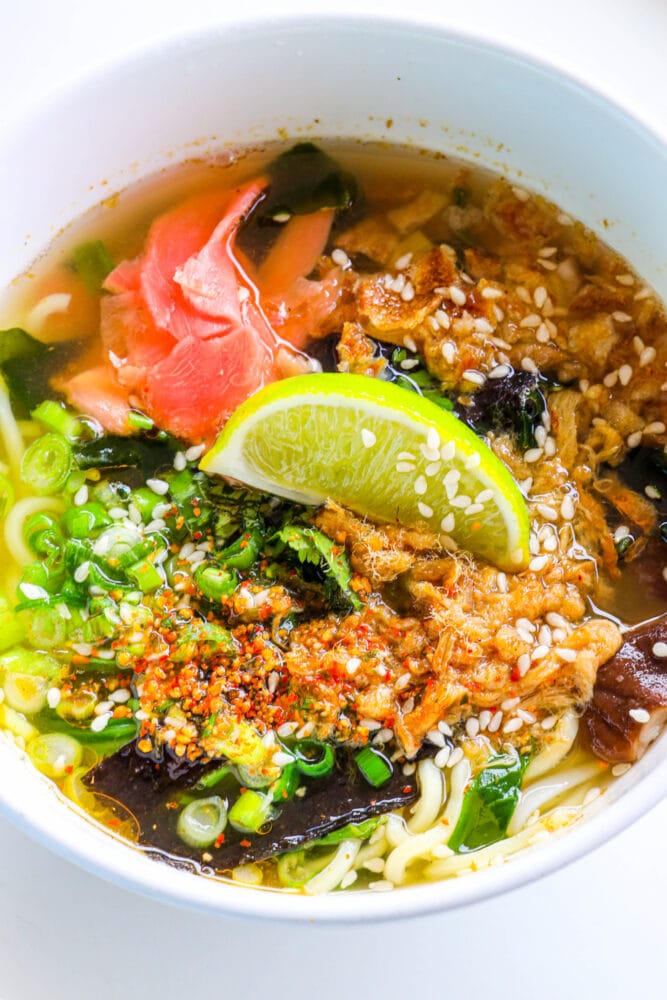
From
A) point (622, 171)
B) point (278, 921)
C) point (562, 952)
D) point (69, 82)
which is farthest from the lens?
point (562, 952)

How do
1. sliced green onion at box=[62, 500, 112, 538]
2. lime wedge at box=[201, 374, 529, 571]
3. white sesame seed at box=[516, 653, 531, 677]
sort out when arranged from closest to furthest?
lime wedge at box=[201, 374, 529, 571], white sesame seed at box=[516, 653, 531, 677], sliced green onion at box=[62, 500, 112, 538]

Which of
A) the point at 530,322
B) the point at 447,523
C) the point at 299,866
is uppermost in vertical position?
the point at 530,322

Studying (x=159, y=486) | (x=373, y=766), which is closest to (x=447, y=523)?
(x=373, y=766)

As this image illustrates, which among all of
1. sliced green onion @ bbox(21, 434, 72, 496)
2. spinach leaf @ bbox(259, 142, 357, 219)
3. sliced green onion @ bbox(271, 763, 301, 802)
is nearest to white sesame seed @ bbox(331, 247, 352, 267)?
spinach leaf @ bbox(259, 142, 357, 219)

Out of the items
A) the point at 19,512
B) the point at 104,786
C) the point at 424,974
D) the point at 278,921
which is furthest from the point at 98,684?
the point at 424,974

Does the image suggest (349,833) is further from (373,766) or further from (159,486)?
(159,486)

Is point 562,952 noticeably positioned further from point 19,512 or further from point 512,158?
point 512,158

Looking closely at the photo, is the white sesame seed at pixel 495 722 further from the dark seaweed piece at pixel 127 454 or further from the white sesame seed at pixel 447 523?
the dark seaweed piece at pixel 127 454

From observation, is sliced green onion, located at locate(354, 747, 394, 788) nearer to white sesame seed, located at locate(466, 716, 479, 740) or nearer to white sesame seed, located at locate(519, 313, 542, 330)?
white sesame seed, located at locate(466, 716, 479, 740)
